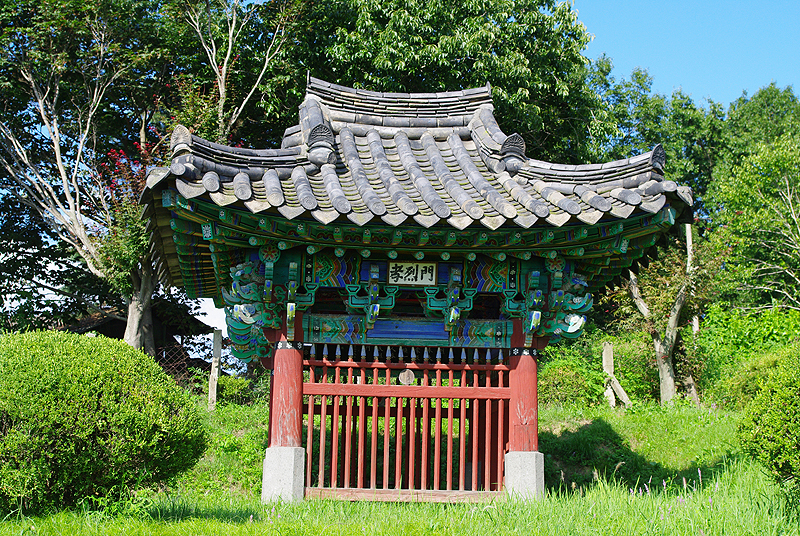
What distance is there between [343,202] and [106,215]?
482 inches

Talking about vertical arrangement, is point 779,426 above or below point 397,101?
below

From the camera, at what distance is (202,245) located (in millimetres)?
6648

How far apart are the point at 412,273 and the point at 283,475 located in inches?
88.3

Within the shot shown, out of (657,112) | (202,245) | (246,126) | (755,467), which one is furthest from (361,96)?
(657,112)

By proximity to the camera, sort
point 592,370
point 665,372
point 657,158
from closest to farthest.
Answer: point 657,158 → point 665,372 → point 592,370

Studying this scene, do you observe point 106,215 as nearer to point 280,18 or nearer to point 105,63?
point 105,63

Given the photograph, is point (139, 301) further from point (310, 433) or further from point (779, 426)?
point (779, 426)

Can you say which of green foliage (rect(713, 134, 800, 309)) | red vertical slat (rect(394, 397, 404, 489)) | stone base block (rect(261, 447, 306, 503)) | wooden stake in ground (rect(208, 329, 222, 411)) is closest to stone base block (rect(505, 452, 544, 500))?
red vertical slat (rect(394, 397, 404, 489))

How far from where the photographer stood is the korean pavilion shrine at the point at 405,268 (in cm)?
607

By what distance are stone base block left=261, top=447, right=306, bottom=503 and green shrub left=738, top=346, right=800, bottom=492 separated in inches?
155

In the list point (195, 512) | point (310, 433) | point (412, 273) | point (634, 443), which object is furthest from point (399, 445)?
point (634, 443)

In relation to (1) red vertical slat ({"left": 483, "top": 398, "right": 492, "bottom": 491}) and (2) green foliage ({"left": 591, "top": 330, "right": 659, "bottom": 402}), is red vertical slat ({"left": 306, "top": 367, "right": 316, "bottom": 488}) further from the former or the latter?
(2) green foliage ({"left": 591, "top": 330, "right": 659, "bottom": 402})

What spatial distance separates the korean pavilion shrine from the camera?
6068 mm

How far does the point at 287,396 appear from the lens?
21.7 feet
